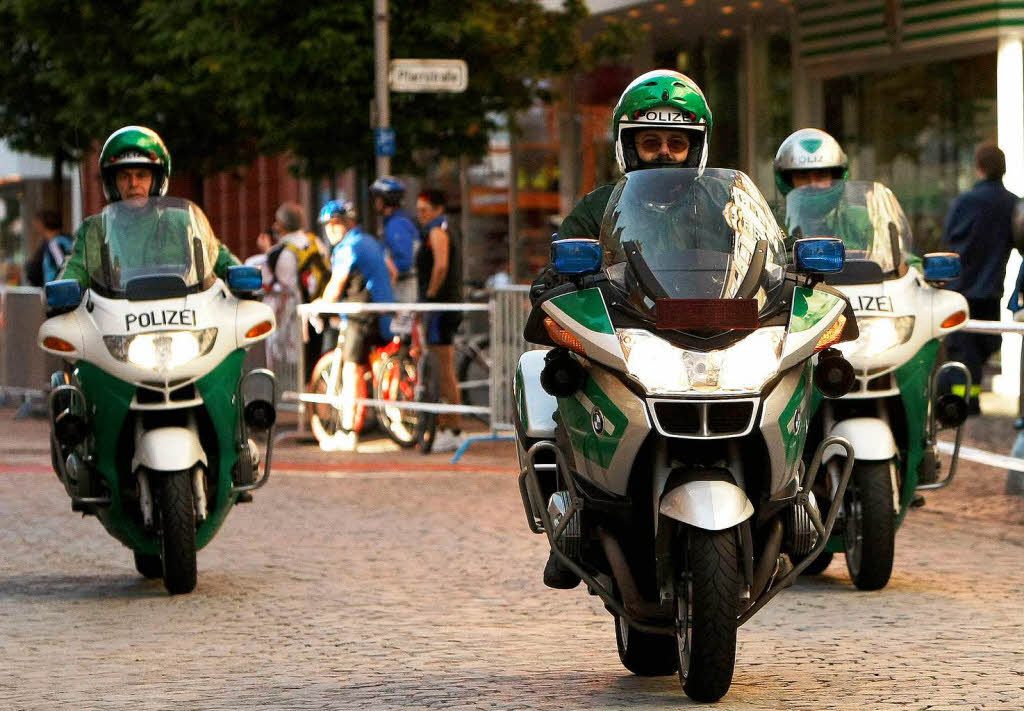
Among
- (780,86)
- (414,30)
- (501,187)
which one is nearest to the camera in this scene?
(414,30)

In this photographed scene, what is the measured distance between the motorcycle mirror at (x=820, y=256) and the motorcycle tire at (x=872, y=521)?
2595 mm

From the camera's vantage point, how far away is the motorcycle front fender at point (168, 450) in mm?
8867

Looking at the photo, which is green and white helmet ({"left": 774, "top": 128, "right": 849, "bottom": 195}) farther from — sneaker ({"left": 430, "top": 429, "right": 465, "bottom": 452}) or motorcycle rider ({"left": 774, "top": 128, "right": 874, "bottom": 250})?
sneaker ({"left": 430, "top": 429, "right": 465, "bottom": 452})

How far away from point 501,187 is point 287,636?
21.4 m

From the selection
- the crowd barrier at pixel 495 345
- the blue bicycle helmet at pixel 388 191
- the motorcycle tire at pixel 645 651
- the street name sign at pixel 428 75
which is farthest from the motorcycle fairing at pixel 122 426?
the street name sign at pixel 428 75

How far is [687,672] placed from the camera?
636cm

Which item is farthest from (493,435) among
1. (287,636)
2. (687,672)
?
(687,672)

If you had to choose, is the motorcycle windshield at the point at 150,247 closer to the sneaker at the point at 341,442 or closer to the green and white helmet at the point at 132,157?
the green and white helmet at the point at 132,157

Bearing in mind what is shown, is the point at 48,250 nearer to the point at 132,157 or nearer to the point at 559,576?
the point at 132,157

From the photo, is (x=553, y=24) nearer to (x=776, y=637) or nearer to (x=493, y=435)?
(x=493, y=435)

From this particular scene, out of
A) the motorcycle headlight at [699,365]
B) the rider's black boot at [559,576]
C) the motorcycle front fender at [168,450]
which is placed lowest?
the rider's black boot at [559,576]

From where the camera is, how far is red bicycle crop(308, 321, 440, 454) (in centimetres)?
1602

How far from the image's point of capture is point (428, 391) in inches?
629

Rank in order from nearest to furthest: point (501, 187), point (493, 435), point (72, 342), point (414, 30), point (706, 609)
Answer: point (706, 609) → point (72, 342) → point (493, 435) → point (414, 30) → point (501, 187)
